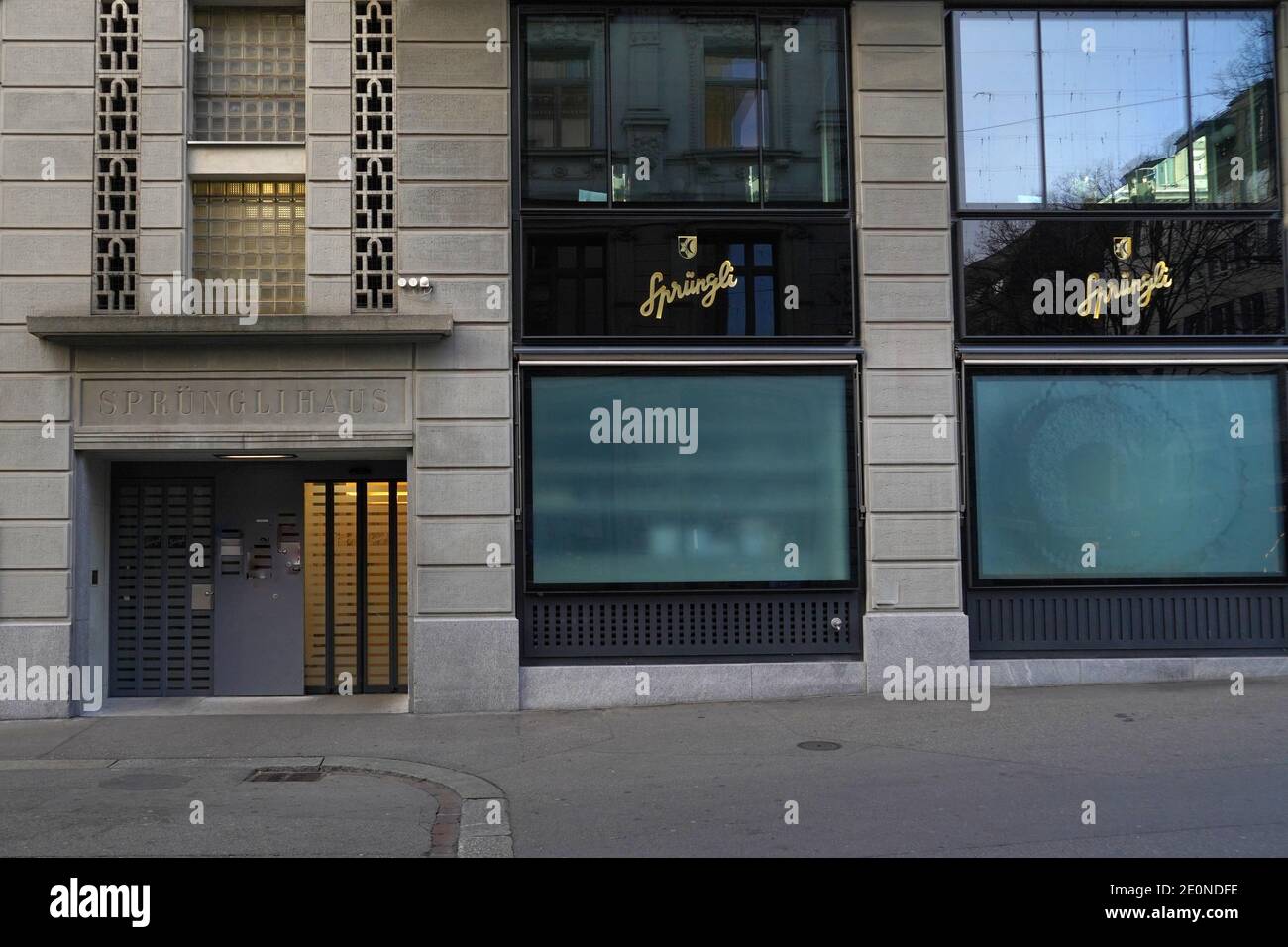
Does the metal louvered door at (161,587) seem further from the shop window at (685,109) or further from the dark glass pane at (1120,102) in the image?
the dark glass pane at (1120,102)

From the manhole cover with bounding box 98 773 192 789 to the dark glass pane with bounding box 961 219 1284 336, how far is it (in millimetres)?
9398

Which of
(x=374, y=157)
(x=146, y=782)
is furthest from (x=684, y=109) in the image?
(x=146, y=782)

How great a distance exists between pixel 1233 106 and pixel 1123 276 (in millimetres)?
2585

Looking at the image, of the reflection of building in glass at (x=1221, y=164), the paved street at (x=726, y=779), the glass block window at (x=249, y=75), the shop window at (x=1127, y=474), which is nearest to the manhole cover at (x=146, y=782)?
the paved street at (x=726, y=779)

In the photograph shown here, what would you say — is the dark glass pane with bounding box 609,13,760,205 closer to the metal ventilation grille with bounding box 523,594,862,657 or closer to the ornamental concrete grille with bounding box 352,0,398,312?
the ornamental concrete grille with bounding box 352,0,398,312

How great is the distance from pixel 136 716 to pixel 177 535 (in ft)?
7.46

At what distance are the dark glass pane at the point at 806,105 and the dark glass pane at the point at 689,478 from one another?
2341 mm

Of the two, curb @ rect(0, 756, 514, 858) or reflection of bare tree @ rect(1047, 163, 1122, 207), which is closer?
curb @ rect(0, 756, 514, 858)

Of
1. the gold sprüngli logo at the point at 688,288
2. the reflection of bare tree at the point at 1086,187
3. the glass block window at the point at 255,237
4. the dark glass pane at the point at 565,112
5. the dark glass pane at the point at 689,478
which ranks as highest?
the dark glass pane at the point at 565,112

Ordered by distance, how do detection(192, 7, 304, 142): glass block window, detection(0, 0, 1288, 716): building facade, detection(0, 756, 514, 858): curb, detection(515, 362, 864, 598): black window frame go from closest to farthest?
detection(0, 756, 514, 858): curb < detection(0, 0, 1288, 716): building facade < detection(515, 362, 864, 598): black window frame < detection(192, 7, 304, 142): glass block window

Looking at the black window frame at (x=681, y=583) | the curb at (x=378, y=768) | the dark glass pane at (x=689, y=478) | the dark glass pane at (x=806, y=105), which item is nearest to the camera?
the curb at (x=378, y=768)

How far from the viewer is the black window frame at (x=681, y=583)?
465 inches

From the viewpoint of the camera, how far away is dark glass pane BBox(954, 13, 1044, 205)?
40.7ft

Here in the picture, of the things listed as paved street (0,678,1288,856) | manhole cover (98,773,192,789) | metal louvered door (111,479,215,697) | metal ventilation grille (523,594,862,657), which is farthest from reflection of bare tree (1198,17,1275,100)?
manhole cover (98,773,192,789)
